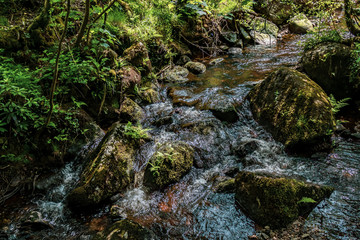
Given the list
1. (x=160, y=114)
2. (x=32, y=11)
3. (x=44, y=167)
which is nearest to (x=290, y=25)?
(x=160, y=114)

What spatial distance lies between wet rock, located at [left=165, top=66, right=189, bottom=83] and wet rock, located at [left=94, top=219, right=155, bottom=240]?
644 centimetres

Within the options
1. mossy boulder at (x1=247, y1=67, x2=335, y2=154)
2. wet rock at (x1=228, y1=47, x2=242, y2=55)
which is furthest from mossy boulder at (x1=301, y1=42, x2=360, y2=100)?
wet rock at (x1=228, y1=47, x2=242, y2=55)

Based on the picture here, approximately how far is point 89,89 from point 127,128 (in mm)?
1589

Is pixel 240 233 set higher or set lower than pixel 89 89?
lower

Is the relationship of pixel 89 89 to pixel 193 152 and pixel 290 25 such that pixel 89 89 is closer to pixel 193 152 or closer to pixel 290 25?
pixel 193 152

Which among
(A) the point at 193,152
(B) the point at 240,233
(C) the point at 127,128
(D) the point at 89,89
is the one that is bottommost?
→ (B) the point at 240,233

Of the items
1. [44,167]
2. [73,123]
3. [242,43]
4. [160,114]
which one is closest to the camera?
[44,167]

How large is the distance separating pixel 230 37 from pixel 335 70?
310 inches

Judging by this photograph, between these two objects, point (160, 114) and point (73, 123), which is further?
point (160, 114)

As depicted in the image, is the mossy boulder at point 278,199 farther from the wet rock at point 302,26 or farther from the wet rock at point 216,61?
the wet rock at point 302,26

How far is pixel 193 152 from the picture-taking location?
4594mm

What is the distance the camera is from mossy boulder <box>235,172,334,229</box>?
2846mm

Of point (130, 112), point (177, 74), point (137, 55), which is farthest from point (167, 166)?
point (177, 74)

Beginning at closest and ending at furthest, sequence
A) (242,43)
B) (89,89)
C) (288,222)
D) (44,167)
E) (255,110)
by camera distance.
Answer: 1. (288,222)
2. (44,167)
3. (89,89)
4. (255,110)
5. (242,43)
